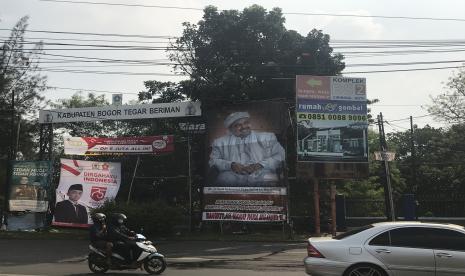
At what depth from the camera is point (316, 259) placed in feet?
30.2

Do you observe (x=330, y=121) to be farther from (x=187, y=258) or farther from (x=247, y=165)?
(x=187, y=258)

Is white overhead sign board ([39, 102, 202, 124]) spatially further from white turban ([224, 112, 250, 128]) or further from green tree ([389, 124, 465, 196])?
green tree ([389, 124, 465, 196])

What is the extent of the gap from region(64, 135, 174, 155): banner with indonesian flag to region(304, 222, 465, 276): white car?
1757cm

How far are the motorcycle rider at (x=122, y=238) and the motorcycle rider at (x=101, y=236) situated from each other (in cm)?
16

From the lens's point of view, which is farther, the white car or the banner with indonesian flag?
the banner with indonesian flag

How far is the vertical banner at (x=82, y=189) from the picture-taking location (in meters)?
25.7

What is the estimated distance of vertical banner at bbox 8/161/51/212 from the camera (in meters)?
26.1

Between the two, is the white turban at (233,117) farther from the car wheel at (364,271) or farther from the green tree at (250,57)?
the car wheel at (364,271)

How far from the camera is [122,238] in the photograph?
1264cm

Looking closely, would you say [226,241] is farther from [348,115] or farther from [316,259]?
[316,259]

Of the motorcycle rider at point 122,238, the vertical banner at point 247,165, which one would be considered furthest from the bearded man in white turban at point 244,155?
the motorcycle rider at point 122,238

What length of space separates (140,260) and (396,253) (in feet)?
19.4

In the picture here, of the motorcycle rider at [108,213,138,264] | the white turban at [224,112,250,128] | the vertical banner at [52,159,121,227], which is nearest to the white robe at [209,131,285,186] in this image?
the white turban at [224,112,250,128]

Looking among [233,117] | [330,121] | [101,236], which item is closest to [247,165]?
[233,117]
